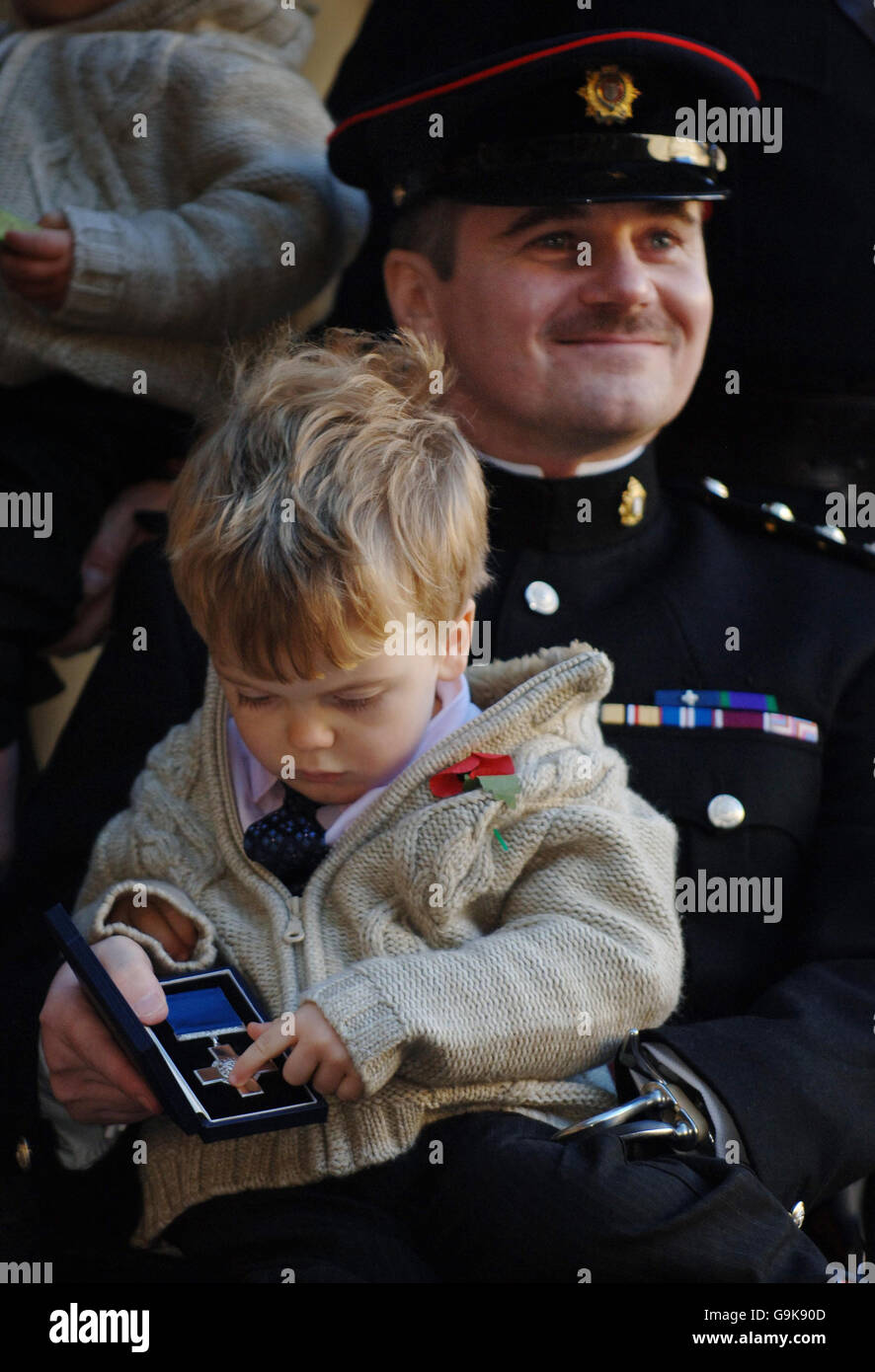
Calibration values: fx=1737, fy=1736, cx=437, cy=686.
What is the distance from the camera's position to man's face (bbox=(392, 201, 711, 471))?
1.98 m

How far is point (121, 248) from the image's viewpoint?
7.01 ft

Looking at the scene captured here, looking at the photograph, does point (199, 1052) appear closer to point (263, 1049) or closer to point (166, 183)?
point (263, 1049)

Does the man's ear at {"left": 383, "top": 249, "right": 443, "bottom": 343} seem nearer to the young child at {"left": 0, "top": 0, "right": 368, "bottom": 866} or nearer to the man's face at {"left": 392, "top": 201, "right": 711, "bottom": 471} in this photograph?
the man's face at {"left": 392, "top": 201, "right": 711, "bottom": 471}

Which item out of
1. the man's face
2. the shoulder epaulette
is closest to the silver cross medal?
the man's face

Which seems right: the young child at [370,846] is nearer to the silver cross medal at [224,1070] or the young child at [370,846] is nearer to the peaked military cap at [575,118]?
the silver cross medal at [224,1070]

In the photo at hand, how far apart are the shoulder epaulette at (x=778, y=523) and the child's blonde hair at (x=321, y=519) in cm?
61

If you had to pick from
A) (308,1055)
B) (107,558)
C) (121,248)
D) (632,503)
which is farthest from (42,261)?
(308,1055)

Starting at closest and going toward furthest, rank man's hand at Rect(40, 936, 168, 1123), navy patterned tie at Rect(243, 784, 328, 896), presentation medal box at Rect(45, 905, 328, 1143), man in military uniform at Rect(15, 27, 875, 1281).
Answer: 1. presentation medal box at Rect(45, 905, 328, 1143)
2. man's hand at Rect(40, 936, 168, 1123)
3. navy patterned tie at Rect(243, 784, 328, 896)
4. man in military uniform at Rect(15, 27, 875, 1281)

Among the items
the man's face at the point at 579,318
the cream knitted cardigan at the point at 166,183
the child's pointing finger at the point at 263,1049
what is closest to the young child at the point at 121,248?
the cream knitted cardigan at the point at 166,183

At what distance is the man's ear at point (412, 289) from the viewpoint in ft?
6.90

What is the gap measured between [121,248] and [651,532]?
2.43 feet

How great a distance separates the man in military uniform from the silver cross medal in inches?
19.2

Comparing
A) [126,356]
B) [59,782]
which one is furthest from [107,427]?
[59,782]

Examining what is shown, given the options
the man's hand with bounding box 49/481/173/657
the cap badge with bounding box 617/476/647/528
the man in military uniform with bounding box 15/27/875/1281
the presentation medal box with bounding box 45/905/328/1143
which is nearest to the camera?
the presentation medal box with bounding box 45/905/328/1143
